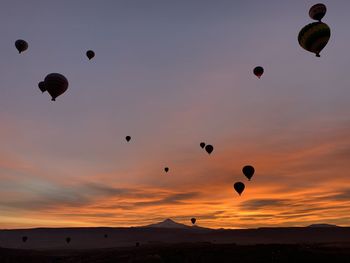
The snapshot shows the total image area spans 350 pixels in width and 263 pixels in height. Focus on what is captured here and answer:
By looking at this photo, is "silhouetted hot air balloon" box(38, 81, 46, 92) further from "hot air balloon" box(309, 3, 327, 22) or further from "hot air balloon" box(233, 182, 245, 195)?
"hot air balloon" box(309, 3, 327, 22)

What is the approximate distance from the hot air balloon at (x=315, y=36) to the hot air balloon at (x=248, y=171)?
20743mm

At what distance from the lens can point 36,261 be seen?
6356cm

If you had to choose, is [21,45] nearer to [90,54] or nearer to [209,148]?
[90,54]

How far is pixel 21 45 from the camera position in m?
59.6

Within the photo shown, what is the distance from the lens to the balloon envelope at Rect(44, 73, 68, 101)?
158 feet

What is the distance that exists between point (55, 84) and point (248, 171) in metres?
27.9

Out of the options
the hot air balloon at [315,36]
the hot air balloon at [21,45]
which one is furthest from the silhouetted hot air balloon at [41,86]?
the hot air balloon at [315,36]

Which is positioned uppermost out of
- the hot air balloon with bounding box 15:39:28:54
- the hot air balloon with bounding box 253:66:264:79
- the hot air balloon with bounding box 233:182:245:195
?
the hot air balloon with bounding box 15:39:28:54

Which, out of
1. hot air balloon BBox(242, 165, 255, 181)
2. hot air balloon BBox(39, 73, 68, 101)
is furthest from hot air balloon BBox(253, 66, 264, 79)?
hot air balloon BBox(39, 73, 68, 101)

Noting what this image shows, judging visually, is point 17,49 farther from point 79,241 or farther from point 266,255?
point 79,241

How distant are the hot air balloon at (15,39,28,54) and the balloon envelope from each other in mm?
13451

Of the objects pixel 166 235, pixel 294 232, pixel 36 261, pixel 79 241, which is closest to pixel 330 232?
pixel 294 232

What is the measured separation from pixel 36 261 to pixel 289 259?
4050 centimetres

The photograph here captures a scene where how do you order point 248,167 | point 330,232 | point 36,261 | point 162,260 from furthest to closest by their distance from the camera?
point 330,232 → point 36,261 → point 248,167 → point 162,260
